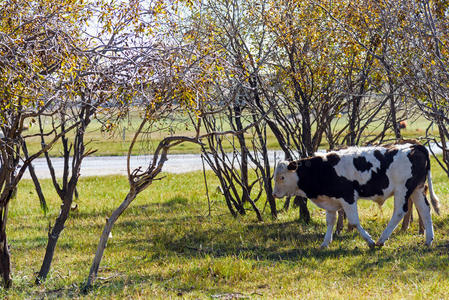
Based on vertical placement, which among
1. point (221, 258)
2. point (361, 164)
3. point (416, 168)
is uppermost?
point (361, 164)

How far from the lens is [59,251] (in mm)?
10883

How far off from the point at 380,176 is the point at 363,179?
0.87ft

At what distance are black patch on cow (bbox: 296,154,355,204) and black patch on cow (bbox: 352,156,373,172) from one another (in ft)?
0.82

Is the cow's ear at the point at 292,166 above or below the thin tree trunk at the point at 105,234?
above

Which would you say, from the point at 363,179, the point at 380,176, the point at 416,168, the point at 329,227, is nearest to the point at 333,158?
the point at 363,179

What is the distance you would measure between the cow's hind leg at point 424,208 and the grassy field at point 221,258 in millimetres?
236

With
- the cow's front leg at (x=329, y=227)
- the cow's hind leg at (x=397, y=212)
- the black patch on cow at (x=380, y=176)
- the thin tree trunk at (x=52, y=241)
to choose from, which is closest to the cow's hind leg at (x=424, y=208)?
the cow's hind leg at (x=397, y=212)

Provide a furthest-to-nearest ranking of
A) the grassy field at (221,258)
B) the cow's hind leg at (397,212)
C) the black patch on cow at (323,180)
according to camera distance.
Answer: the black patch on cow at (323,180) → the cow's hind leg at (397,212) → the grassy field at (221,258)

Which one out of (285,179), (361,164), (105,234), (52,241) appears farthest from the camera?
(285,179)

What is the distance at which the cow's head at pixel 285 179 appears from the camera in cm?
1083

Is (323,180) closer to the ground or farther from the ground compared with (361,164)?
closer to the ground

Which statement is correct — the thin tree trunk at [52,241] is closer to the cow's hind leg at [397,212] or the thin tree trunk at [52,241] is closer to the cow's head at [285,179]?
the cow's head at [285,179]

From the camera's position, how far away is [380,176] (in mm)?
10508

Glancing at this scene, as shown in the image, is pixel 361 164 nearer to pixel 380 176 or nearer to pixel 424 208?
pixel 380 176
